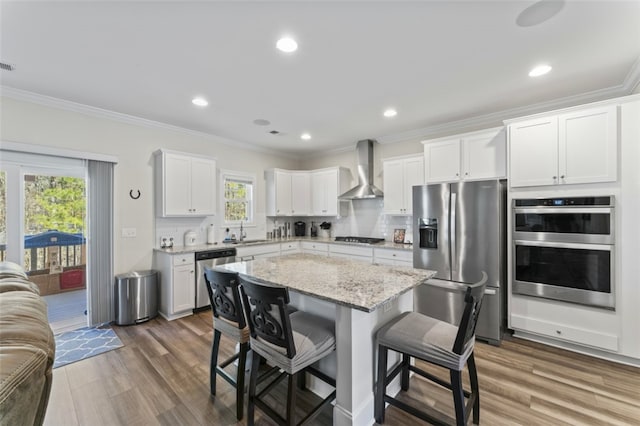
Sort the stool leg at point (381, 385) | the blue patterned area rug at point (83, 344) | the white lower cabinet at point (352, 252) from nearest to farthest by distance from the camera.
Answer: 1. the stool leg at point (381, 385)
2. the blue patterned area rug at point (83, 344)
3. the white lower cabinet at point (352, 252)

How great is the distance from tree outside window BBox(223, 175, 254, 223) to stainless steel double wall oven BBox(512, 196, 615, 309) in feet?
14.0

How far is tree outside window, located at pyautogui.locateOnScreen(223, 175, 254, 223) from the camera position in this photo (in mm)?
5016

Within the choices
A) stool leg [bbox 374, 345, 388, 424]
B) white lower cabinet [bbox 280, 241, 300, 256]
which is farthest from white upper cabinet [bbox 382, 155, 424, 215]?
stool leg [bbox 374, 345, 388, 424]

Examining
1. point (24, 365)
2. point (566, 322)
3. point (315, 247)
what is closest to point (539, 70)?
point (566, 322)

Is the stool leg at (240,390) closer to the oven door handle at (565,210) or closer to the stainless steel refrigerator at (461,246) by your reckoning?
the stainless steel refrigerator at (461,246)

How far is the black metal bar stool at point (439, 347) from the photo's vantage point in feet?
5.08

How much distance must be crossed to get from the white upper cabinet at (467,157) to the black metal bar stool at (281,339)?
2795 millimetres

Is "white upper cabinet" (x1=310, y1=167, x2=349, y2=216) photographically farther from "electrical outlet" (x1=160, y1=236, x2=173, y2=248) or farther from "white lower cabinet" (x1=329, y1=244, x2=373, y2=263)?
"electrical outlet" (x1=160, y1=236, x2=173, y2=248)

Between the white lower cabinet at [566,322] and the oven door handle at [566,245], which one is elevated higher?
the oven door handle at [566,245]

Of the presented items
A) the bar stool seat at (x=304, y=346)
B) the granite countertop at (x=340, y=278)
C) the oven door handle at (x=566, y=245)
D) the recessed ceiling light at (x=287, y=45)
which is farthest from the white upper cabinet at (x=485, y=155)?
the bar stool seat at (x=304, y=346)

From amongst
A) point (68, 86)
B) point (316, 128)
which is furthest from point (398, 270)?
point (68, 86)

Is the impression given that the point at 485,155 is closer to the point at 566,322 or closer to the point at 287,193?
the point at 566,322

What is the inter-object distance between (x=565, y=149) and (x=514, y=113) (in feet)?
3.36

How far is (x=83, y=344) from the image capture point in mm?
2957
